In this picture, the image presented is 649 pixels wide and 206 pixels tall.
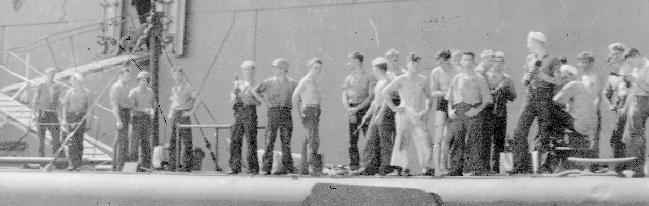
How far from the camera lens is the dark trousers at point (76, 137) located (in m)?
7.97

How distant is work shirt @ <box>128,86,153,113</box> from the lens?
790cm

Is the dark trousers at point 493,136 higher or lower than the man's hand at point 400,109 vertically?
lower

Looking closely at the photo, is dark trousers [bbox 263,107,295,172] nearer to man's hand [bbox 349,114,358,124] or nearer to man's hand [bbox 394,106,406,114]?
man's hand [bbox 349,114,358,124]

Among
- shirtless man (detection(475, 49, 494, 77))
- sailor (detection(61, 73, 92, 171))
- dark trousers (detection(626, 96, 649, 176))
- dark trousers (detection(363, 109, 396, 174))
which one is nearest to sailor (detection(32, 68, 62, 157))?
sailor (detection(61, 73, 92, 171))

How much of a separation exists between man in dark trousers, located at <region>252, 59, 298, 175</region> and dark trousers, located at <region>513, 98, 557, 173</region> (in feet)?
5.92

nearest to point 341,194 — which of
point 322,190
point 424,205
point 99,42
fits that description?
point 322,190

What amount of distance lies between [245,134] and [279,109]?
452 millimetres

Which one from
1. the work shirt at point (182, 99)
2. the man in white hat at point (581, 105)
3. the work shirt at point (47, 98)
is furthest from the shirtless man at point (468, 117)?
the work shirt at point (47, 98)

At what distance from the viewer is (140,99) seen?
793 cm

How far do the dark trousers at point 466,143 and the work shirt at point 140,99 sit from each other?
3442mm

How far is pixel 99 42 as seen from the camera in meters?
11.4

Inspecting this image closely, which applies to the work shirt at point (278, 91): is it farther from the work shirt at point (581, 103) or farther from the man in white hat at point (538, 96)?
the work shirt at point (581, 103)

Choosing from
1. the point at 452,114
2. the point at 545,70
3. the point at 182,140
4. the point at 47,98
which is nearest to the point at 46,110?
the point at 47,98

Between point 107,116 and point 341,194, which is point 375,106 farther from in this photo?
point 107,116
